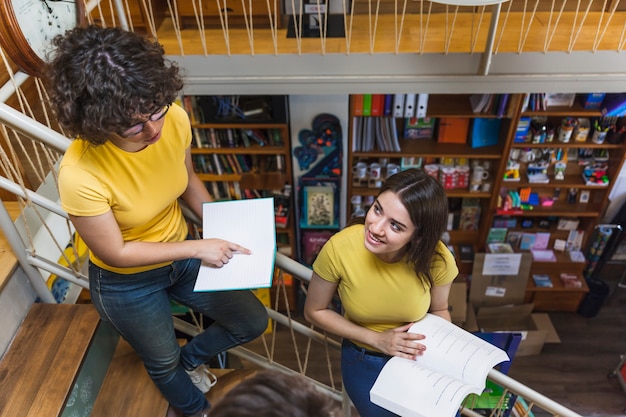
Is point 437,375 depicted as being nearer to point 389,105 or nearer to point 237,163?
point 389,105

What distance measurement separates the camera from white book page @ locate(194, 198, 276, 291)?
127 cm

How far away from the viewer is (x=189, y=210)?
150 cm

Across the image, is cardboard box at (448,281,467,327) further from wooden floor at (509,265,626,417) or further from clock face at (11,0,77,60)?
clock face at (11,0,77,60)

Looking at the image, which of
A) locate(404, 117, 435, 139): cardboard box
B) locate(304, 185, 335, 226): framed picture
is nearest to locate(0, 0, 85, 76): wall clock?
locate(304, 185, 335, 226): framed picture

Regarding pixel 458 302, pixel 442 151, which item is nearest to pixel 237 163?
pixel 442 151

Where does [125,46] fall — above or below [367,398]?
above

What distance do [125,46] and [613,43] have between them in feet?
8.69

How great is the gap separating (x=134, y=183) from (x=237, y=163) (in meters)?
2.57

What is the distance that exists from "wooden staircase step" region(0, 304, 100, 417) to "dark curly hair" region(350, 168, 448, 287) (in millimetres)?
1063

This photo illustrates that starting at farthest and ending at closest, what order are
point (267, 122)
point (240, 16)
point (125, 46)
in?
point (267, 122)
point (240, 16)
point (125, 46)

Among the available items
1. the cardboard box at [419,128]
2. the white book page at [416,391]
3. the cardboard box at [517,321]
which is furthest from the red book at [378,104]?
the white book page at [416,391]

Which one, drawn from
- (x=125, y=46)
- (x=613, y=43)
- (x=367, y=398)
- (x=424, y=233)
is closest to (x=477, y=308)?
(x=613, y=43)

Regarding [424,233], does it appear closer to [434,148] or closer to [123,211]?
[123,211]

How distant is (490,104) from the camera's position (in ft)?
11.2
